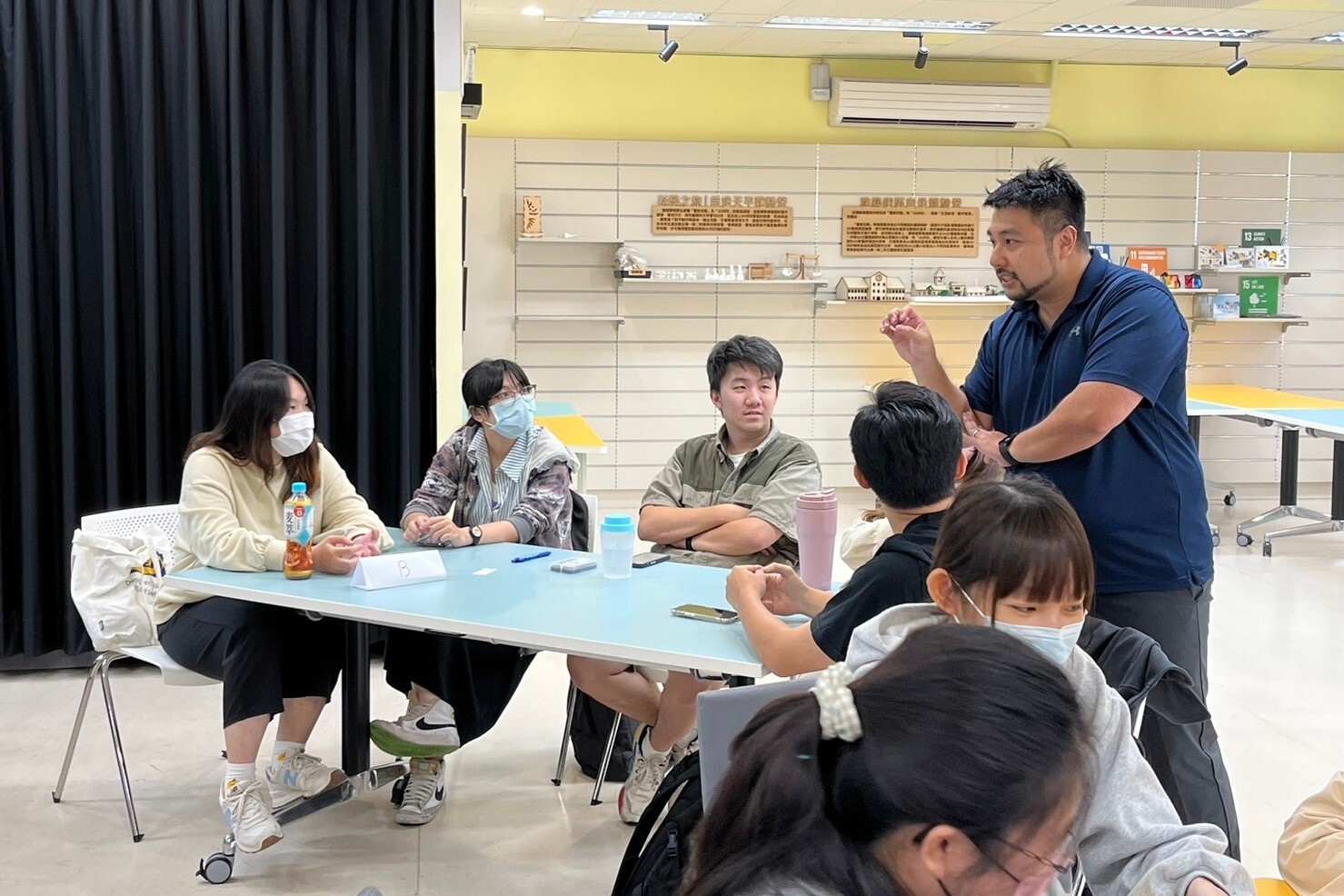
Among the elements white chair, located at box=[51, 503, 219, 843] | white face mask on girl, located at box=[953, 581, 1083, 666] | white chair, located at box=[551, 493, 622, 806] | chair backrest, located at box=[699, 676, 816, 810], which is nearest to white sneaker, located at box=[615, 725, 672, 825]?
white chair, located at box=[551, 493, 622, 806]

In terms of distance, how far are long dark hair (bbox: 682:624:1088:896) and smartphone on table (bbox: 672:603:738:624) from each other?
5.30 ft

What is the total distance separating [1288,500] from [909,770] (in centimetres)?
740

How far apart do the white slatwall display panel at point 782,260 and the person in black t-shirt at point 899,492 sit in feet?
20.2

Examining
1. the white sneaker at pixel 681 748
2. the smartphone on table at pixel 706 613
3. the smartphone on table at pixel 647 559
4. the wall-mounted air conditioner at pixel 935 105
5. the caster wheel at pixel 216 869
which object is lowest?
the caster wheel at pixel 216 869

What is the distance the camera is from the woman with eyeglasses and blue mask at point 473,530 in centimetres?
330

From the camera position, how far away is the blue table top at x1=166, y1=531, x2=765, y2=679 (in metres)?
2.43

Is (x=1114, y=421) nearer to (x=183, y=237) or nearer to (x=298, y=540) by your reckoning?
(x=298, y=540)

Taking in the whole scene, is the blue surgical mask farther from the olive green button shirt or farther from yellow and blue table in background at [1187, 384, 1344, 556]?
yellow and blue table in background at [1187, 384, 1344, 556]

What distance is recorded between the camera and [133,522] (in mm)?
3453

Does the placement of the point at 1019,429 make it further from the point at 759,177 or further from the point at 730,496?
the point at 759,177

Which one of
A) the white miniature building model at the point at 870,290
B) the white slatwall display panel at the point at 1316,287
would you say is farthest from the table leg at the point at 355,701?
the white slatwall display panel at the point at 1316,287

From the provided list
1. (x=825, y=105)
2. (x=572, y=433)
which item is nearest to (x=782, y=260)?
(x=825, y=105)

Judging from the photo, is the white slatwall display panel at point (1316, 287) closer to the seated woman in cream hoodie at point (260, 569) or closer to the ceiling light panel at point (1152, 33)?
the ceiling light panel at point (1152, 33)

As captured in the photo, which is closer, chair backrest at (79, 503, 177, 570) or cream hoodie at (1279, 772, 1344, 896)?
cream hoodie at (1279, 772, 1344, 896)
